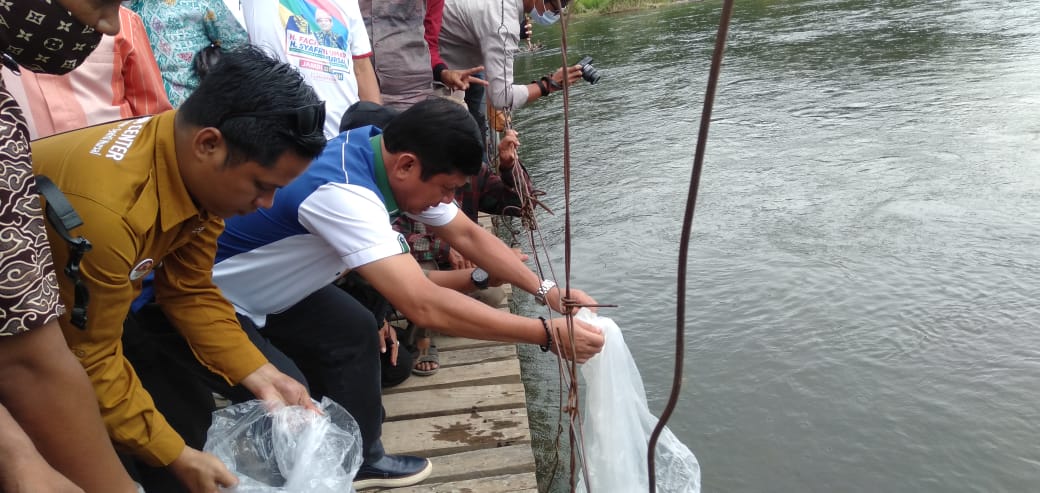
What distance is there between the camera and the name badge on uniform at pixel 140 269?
1.51m

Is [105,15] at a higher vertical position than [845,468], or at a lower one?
higher

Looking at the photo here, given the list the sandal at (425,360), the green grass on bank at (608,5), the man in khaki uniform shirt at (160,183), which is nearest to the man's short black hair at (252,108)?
the man in khaki uniform shirt at (160,183)

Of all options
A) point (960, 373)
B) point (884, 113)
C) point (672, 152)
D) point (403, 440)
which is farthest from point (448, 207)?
point (884, 113)

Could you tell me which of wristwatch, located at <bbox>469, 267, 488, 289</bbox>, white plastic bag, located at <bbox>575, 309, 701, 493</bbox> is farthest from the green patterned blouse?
white plastic bag, located at <bbox>575, 309, 701, 493</bbox>

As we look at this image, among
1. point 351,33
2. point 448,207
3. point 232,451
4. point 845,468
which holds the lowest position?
point 845,468

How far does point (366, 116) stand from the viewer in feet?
9.12

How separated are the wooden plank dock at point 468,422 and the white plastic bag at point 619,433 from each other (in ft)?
1.11

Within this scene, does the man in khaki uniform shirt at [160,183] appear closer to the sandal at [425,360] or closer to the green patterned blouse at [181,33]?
the green patterned blouse at [181,33]

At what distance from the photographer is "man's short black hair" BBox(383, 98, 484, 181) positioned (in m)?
2.05

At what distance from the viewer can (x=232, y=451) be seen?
5.80 ft

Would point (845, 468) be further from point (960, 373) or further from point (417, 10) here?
point (417, 10)

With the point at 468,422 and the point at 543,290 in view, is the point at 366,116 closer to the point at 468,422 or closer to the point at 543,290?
the point at 543,290

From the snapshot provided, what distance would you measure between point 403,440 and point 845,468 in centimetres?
171

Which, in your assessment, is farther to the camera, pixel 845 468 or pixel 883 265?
pixel 883 265
